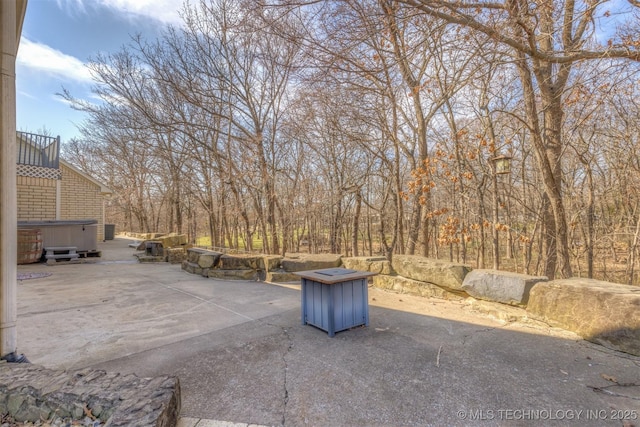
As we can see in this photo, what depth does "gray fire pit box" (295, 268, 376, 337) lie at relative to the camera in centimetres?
308

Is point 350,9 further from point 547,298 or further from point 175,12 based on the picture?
point 175,12

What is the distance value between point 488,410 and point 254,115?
9.78 m

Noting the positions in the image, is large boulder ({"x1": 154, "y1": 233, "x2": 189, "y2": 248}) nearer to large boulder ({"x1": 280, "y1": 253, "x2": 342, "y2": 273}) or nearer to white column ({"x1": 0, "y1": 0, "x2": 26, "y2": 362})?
large boulder ({"x1": 280, "y1": 253, "x2": 342, "y2": 273})

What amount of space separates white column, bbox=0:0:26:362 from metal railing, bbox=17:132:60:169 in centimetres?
889

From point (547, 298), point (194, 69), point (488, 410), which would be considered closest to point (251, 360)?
point (488, 410)

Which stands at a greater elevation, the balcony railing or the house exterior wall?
the balcony railing

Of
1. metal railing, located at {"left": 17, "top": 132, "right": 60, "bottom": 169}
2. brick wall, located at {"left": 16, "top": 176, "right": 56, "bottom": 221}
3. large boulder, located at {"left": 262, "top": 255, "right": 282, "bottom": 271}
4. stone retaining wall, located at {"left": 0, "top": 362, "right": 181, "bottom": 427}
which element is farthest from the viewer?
brick wall, located at {"left": 16, "top": 176, "right": 56, "bottom": 221}

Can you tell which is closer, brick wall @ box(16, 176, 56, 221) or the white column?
the white column

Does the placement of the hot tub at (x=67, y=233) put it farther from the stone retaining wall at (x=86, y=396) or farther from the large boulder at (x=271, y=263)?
the stone retaining wall at (x=86, y=396)

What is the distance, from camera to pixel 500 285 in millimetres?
3488

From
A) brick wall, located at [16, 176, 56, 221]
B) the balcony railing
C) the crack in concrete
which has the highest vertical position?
the balcony railing

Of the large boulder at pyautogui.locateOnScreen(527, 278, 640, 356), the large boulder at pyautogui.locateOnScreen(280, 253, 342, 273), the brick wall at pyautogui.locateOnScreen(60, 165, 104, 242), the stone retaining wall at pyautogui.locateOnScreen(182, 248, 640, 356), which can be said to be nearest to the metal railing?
the brick wall at pyautogui.locateOnScreen(60, 165, 104, 242)

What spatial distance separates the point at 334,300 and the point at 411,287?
191 centimetres

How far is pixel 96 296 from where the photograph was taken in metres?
4.70
